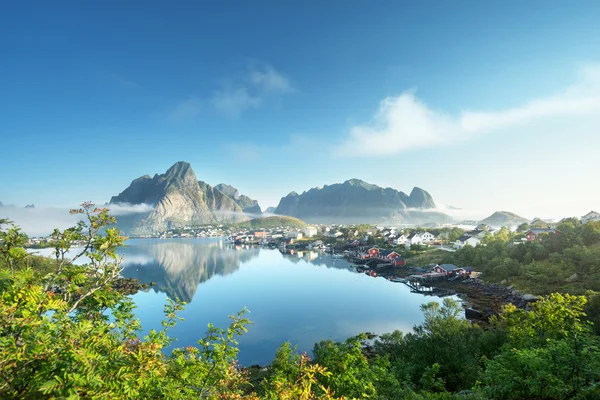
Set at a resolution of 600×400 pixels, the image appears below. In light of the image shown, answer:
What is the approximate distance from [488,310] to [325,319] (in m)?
17.2

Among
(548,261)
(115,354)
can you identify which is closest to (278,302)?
(548,261)

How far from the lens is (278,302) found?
38656mm

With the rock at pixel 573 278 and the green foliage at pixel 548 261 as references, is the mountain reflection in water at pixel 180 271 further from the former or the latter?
the rock at pixel 573 278

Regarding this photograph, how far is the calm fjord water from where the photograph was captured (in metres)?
27.4

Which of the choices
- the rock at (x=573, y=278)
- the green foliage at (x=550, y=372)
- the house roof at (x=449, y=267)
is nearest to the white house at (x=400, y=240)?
the house roof at (x=449, y=267)

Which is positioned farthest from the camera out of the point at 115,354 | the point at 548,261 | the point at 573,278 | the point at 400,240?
the point at 400,240

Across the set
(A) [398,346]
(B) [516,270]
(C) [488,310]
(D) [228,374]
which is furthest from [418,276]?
(D) [228,374]

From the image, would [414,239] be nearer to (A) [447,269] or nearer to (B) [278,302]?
(A) [447,269]

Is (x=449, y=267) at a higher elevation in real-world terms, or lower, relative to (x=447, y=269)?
higher

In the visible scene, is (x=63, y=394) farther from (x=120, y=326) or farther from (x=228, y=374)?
Answer: (x=228, y=374)

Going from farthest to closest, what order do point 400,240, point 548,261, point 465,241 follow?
point 400,240, point 465,241, point 548,261

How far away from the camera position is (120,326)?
438cm

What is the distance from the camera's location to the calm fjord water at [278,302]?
89.8 feet

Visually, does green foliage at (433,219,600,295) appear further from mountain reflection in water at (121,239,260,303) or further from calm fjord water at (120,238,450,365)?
mountain reflection in water at (121,239,260,303)
